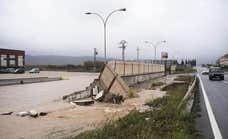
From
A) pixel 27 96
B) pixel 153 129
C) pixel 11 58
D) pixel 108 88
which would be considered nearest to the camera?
pixel 153 129

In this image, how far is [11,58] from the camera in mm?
98125

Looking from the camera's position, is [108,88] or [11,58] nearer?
[108,88]

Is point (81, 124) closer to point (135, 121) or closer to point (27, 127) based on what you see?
point (27, 127)

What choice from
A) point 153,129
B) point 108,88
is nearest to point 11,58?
point 108,88

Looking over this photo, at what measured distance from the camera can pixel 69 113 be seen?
16016 millimetres

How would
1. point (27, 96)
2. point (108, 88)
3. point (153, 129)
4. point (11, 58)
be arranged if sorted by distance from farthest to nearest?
point (11, 58), point (27, 96), point (108, 88), point (153, 129)

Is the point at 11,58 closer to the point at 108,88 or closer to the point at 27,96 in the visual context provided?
the point at 27,96

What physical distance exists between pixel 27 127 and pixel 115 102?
8.39 meters

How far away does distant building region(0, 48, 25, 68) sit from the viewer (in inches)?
3723

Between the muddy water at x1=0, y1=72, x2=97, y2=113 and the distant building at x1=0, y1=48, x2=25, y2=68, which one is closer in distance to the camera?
the muddy water at x1=0, y1=72, x2=97, y2=113

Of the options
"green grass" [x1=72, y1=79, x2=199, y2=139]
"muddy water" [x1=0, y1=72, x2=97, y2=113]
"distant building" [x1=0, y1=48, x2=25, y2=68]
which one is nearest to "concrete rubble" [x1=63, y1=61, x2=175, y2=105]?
"muddy water" [x1=0, y1=72, x2=97, y2=113]

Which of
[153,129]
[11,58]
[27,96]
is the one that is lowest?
[27,96]

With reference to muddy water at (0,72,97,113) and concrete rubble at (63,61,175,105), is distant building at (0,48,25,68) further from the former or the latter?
concrete rubble at (63,61,175,105)

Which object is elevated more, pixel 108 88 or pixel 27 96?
pixel 108 88
